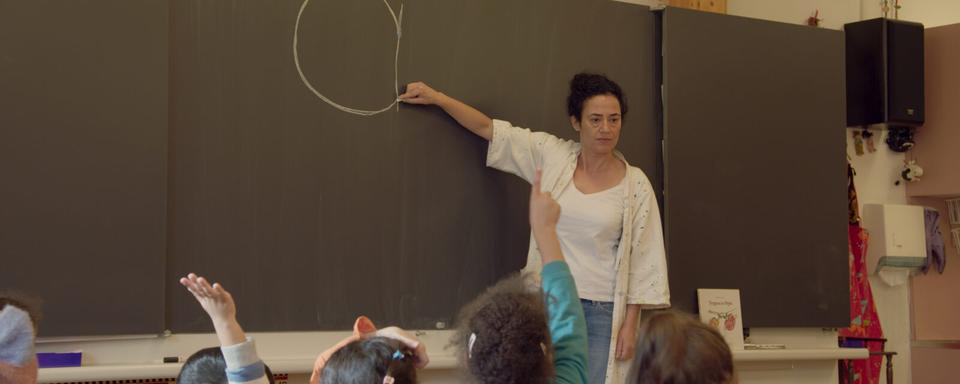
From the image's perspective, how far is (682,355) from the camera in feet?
6.01

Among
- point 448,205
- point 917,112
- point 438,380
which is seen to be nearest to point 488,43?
point 448,205

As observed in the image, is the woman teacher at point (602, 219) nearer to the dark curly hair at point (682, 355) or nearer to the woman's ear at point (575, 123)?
the woman's ear at point (575, 123)

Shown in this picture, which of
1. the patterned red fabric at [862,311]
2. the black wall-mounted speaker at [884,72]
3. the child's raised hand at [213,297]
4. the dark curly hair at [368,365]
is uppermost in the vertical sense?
the black wall-mounted speaker at [884,72]

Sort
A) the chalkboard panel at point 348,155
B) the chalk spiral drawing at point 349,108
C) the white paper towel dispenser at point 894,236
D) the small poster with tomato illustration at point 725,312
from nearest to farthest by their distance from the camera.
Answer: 1. the chalkboard panel at point 348,155
2. the chalk spiral drawing at point 349,108
3. the small poster with tomato illustration at point 725,312
4. the white paper towel dispenser at point 894,236

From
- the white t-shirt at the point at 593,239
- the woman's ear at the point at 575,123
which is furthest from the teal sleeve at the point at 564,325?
the woman's ear at the point at 575,123

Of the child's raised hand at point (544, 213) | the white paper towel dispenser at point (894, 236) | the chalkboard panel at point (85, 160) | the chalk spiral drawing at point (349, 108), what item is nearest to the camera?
the child's raised hand at point (544, 213)

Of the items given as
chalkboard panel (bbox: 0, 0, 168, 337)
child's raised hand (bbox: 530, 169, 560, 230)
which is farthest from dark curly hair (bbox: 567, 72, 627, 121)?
child's raised hand (bbox: 530, 169, 560, 230)

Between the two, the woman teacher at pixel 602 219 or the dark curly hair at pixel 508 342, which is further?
the woman teacher at pixel 602 219

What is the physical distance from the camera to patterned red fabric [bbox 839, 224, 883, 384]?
17.2 feet

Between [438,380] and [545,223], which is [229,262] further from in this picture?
[545,223]

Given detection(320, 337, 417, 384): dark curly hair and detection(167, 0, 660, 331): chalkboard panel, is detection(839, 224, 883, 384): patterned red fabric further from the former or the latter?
detection(320, 337, 417, 384): dark curly hair

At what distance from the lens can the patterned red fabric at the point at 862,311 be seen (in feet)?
17.2

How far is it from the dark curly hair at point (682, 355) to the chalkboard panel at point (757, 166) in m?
2.42

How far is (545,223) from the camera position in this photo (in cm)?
221
